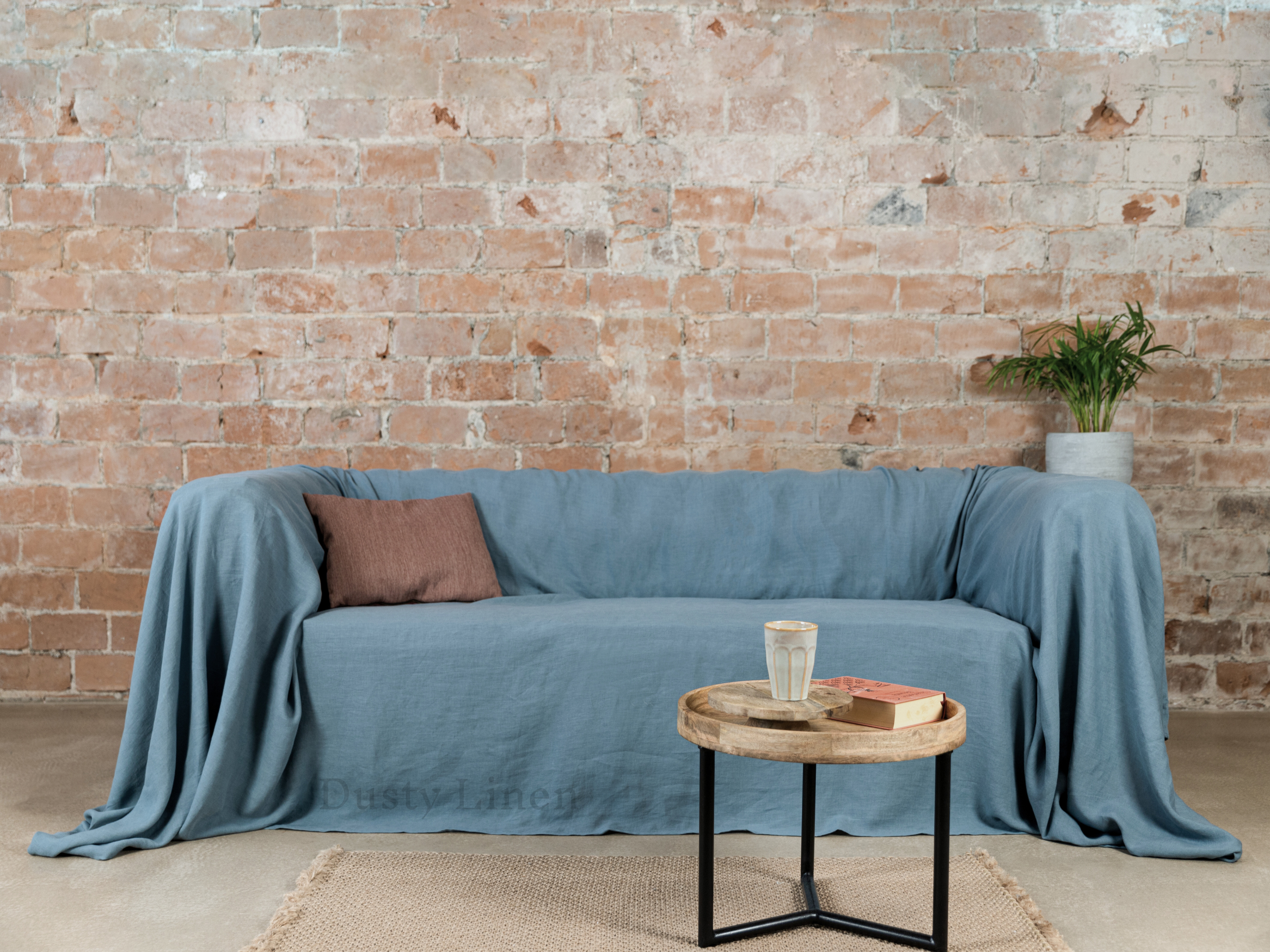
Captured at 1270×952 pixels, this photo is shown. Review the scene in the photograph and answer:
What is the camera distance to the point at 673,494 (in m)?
3.15

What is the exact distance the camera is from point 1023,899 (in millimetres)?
1886

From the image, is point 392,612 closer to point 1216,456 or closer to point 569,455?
point 569,455

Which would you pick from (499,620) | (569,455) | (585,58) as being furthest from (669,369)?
(499,620)

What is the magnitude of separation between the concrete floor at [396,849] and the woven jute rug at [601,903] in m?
0.07

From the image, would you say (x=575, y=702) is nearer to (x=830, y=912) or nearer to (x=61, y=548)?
(x=830, y=912)

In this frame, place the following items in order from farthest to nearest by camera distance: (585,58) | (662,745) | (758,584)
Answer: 1. (585,58)
2. (758,584)
3. (662,745)

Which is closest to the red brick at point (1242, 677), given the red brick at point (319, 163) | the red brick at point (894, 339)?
the red brick at point (894, 339)

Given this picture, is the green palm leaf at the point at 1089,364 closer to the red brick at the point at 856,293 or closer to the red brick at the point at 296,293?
the red brick at the point at 856,293

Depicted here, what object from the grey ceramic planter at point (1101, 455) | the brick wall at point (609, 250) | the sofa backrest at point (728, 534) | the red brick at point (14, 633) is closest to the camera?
the sofa backrest at point (728, 534)

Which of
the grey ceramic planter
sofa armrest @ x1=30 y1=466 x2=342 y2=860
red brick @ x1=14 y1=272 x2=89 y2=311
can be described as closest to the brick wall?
red brick @ x1=14 y1=272 x2=89 y2=311

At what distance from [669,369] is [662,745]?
5.19 feet

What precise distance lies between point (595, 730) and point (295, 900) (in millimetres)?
743

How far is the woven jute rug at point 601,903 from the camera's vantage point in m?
1.71

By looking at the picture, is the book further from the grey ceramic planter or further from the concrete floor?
the grey ceramic planter
